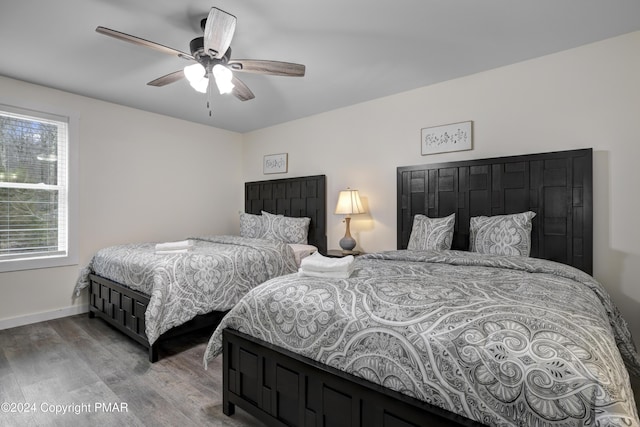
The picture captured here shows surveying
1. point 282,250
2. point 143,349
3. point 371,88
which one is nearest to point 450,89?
point 371,88

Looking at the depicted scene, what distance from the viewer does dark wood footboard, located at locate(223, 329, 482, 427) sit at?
1.14 meters

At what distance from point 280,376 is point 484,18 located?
8.25ft

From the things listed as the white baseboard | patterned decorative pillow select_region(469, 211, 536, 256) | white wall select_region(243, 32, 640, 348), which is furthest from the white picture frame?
the white baseboard

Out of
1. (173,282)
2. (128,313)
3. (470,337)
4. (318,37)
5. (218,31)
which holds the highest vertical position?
(318,37)

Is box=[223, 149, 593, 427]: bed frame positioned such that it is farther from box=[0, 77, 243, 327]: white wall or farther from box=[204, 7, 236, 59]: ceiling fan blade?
box=[0, 77, 243, 327]: white wall

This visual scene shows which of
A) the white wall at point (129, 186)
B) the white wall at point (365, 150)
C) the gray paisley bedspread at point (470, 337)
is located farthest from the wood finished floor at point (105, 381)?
the white wall at point (365, 150)

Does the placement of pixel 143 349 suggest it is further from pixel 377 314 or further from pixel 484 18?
pixel 484 18

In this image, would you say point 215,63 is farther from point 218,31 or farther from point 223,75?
point 218,31

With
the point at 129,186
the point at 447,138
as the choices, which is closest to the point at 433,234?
the point at 447,138

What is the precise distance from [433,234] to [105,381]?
272 cm

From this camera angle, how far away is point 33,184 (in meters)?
3.38

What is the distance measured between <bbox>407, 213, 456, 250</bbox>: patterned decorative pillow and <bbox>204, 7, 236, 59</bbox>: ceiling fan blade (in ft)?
7.07

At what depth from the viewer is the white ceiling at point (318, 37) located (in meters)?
2.06

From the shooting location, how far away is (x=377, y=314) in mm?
1308
